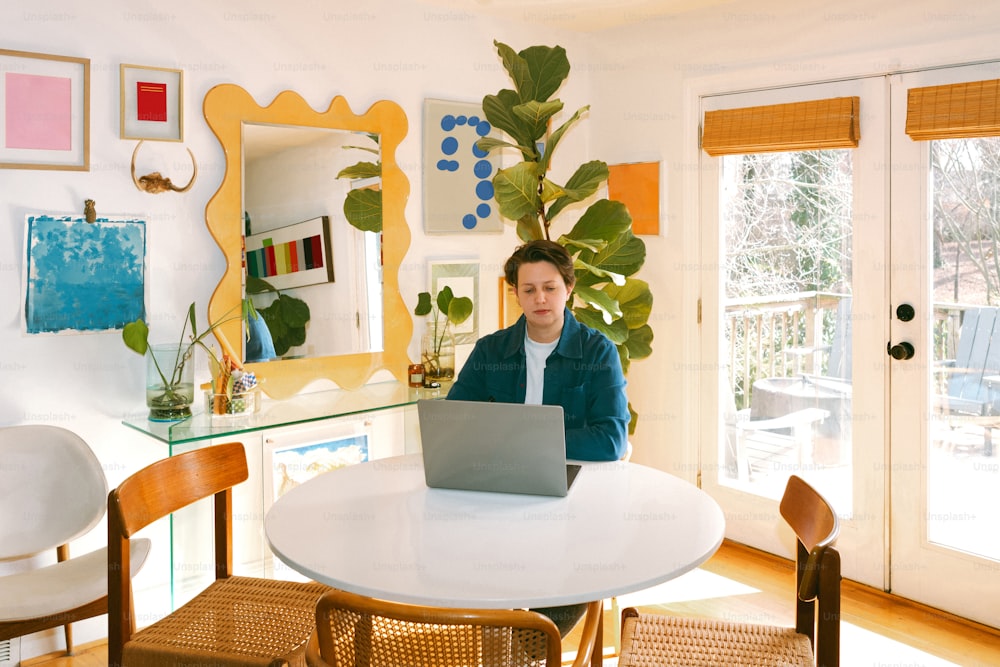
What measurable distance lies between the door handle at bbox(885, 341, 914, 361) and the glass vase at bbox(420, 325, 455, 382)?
176 centimetres

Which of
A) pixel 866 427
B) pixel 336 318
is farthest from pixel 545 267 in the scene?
pixel 866 427

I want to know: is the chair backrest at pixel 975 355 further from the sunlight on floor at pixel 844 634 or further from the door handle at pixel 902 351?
the sunlight on floor at pixel 844 634

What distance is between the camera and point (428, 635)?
145 cm

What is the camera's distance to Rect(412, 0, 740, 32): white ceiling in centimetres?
370

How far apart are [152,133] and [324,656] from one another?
214 cm

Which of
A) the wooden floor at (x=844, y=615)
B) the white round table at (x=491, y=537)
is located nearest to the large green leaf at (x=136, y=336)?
the white round table at (x=491, y=537)

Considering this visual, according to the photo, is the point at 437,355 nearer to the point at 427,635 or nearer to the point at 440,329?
the point at 440,329

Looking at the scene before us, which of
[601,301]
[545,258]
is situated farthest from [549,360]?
[601,301]

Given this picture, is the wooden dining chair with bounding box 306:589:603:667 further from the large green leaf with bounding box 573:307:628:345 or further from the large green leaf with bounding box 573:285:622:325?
the large green leaf with bounding box 573:307:628:345

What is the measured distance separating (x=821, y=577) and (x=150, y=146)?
8.34ft

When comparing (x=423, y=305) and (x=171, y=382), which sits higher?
(x=423, y=305)

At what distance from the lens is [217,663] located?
6.12 ft

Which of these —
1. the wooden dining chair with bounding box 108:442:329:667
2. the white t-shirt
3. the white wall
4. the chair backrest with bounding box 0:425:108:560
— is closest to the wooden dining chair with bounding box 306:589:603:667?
the wooden dining chair with bounding box 108:442:329:667

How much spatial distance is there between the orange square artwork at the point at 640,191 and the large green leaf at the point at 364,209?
1.12 m
